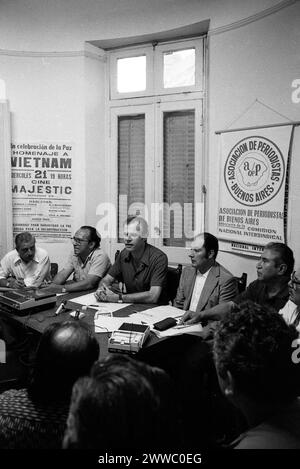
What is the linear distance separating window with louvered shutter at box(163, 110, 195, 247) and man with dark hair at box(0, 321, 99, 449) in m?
3.07

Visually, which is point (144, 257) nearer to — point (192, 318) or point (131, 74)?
point (192, 318)

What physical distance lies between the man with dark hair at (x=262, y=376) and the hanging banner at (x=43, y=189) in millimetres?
3643

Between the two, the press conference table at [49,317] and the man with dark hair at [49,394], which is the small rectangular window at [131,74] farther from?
the man with dark hair at [49,394]

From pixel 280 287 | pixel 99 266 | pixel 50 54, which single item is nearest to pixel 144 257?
pixel 99 266

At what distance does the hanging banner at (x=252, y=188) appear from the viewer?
3439 millimetres

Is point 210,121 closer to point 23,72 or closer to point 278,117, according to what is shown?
point 278,117

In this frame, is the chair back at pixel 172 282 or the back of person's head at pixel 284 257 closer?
the back of person's head at pixel 284 257

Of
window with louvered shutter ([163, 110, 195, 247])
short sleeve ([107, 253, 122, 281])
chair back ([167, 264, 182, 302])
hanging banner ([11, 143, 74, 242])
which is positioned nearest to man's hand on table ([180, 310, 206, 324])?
chair back ([167, 264, 182, 302])

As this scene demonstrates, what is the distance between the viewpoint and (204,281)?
3.08 meters

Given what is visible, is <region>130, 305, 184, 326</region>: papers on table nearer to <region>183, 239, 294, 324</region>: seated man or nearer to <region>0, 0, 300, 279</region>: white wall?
<region>183, 239, 294, 324</region>: seated man

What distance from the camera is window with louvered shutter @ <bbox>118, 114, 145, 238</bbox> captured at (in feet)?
15.0

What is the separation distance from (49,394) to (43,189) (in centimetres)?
361

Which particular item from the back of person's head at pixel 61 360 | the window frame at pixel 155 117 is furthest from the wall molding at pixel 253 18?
the back of person's head at pixel 61 360
